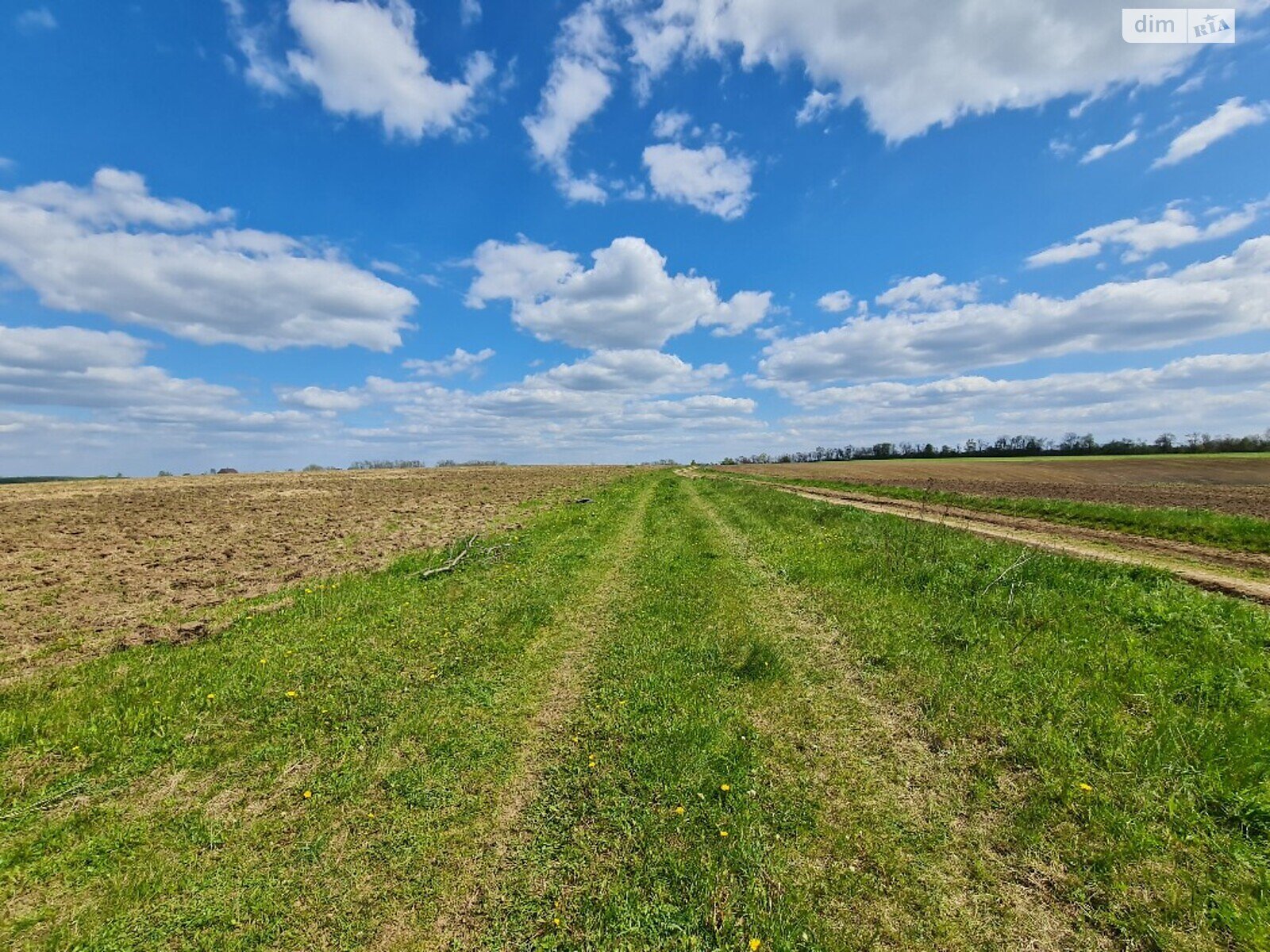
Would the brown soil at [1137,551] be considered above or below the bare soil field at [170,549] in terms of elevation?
below

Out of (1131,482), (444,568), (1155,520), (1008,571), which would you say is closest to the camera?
(1008,571)

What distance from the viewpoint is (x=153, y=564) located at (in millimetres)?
14680

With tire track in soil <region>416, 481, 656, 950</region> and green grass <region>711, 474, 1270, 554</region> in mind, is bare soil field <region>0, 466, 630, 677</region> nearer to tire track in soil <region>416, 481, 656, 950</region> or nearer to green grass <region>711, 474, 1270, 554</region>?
tire track in soil <region>416, 481, 656, 950</region>

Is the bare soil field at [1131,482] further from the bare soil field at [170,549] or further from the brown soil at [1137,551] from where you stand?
the bare soil field at [170,549]

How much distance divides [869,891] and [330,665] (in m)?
7.69

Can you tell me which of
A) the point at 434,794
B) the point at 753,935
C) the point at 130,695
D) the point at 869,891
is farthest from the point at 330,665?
the point at 869,891

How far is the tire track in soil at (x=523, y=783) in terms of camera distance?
3.68 m

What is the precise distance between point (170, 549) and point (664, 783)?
19.5 m

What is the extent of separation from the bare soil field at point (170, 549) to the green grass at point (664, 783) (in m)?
2.65

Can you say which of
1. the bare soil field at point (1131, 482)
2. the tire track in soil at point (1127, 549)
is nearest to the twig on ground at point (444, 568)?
the tire track in soil at point (1127, 549)

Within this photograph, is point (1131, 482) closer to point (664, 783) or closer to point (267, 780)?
point (664, 783)

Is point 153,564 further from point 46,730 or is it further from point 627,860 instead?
point 627,860

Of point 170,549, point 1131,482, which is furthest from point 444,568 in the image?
point 1131,482

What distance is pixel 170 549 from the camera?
16.8 metres
